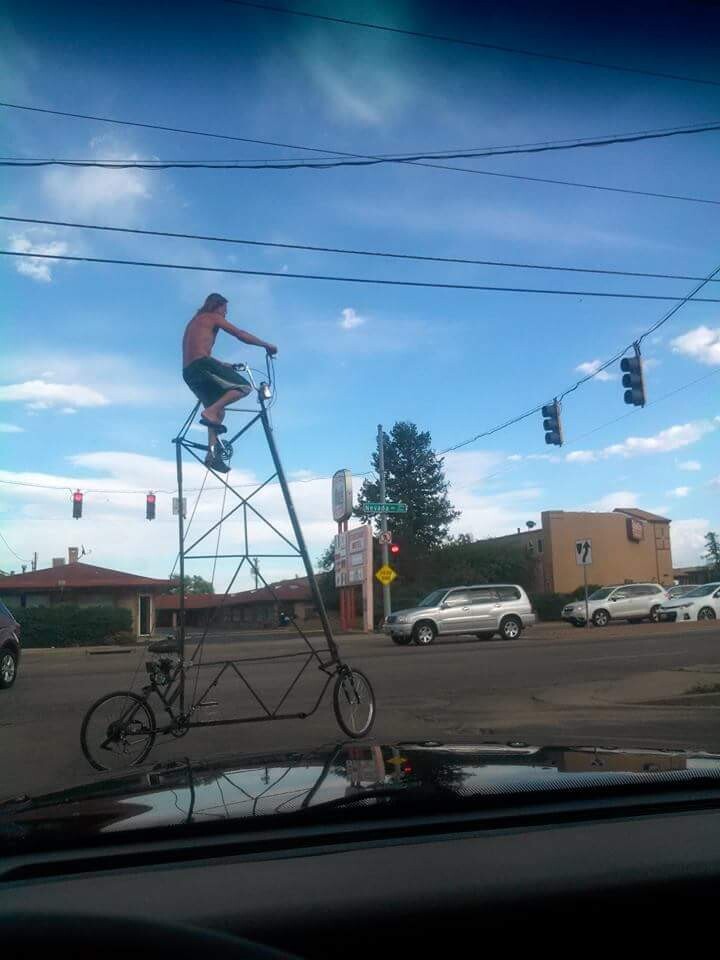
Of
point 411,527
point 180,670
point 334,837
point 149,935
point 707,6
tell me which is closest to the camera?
point 149,935

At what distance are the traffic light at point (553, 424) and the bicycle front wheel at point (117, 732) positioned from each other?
45.6 feet

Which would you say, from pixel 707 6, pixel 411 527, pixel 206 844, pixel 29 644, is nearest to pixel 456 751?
pixel 206 844

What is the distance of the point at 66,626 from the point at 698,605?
24282 millimetres

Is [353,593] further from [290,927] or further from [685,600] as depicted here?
[290,927]

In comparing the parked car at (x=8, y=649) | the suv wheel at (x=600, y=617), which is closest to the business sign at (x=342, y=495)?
the suv wheel at (x=600, y=617)

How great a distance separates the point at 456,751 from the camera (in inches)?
143

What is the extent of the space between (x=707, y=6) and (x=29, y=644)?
3236cm

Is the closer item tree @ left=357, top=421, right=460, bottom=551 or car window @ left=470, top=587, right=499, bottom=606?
car window @ left=470, top=587, right=499, bottom=606

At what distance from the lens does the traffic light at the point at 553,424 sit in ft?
64.0

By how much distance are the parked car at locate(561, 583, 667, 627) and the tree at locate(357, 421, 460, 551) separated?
40.1 metres

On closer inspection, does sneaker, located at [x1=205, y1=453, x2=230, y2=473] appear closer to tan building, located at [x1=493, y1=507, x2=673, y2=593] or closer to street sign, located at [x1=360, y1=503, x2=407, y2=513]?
street sign, located at [x1=360, y1=503, x2=407, y2=513]

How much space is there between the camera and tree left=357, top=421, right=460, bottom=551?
7606 cm

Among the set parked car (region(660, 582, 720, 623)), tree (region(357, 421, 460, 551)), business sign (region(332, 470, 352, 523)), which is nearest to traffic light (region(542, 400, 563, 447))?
parked car (region(660, 582, 720, 623))

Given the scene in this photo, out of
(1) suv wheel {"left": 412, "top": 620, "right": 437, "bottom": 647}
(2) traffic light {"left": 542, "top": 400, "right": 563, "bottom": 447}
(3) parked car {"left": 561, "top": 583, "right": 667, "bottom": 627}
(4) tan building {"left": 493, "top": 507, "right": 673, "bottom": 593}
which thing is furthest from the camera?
(4) tan building {"left": 493, "top": 507, "right": 673, "bottom": 593}
